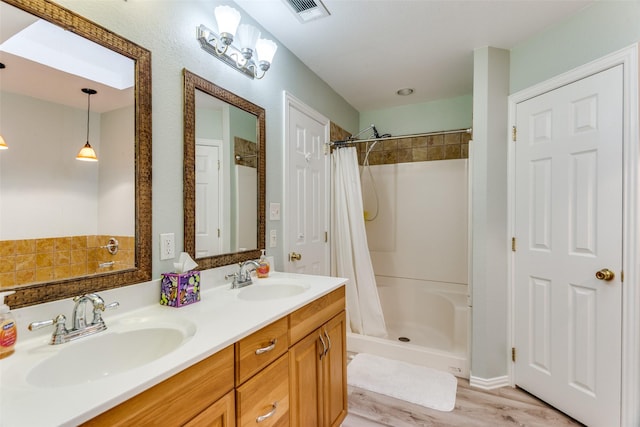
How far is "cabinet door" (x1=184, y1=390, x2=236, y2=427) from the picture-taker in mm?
821

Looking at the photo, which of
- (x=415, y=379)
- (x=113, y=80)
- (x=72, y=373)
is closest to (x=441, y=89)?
(x=415, y=379)

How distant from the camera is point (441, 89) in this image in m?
2.95

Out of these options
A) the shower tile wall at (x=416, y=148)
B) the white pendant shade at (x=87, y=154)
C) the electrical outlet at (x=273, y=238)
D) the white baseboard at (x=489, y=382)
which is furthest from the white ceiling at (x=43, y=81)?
the white baseboard at (x=489, y=382)

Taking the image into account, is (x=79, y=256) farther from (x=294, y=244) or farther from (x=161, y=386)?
(x=294, y=244)

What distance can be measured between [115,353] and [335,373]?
103cm

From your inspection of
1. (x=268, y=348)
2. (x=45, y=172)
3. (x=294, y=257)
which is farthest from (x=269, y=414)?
(x=294, y=257)

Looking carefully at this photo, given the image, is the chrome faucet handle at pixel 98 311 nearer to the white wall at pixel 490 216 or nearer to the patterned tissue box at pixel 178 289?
the patterned tissue box at pixel 178 289

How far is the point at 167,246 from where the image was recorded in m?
1.32

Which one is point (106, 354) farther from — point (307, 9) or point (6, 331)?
point (307, 9)

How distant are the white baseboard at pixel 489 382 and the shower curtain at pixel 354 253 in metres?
0.74

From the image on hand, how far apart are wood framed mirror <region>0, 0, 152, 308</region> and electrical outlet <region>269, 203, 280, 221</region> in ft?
2.89

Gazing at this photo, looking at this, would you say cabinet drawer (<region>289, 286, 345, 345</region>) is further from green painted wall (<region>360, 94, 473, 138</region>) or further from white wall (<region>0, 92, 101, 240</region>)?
green painted wall (<region>360, 94, 473, 138</region>)

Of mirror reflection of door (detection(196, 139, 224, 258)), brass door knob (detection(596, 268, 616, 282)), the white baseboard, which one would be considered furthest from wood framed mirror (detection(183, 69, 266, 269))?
brass door knob (detection(596, 268, 616, 282))

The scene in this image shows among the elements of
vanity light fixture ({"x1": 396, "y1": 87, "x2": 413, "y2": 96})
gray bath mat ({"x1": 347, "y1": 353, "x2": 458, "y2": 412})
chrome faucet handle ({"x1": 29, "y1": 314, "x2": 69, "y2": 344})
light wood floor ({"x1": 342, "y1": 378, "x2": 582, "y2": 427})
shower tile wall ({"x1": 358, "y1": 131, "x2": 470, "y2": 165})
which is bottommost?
light wood floor ({"x1": 342, "y1": 378, "x2": 582, "y2": 427})
